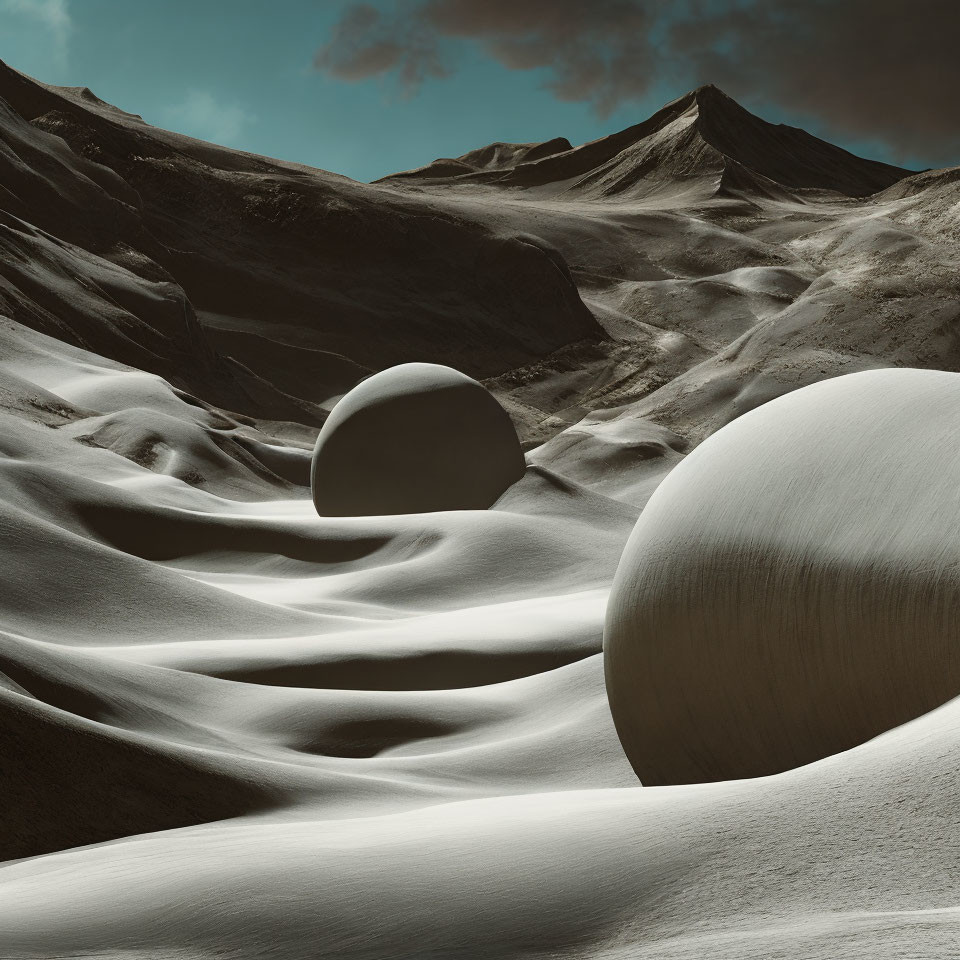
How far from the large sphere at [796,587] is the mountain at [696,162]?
68693mm

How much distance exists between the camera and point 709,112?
79562 mm

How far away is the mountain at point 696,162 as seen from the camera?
7400 cm

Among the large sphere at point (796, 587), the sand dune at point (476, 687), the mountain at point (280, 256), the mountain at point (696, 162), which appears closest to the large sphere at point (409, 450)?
the sand dune at point (476, 687)

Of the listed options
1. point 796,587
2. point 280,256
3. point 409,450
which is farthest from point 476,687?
point 280,256

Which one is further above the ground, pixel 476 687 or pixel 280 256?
pixel 280 256

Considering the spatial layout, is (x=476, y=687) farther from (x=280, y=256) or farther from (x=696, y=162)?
(x=696, y=162)

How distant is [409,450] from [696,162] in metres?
61.0

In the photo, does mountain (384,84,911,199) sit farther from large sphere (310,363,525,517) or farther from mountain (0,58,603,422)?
large sphere (310,363,525,517)

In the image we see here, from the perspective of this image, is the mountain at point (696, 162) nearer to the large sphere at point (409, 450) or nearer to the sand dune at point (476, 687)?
the sand dune at point (476, 687)

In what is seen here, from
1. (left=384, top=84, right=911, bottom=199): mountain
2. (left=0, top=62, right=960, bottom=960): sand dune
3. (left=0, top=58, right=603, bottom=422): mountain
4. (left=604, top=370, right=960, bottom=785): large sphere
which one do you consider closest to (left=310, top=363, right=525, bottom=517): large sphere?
(left=0, top=62, right=960, bottom=960): sand dune

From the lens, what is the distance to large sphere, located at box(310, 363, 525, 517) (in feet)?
54.1

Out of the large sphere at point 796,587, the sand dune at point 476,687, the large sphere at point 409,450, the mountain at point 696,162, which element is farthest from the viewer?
the mountain at point 696,162

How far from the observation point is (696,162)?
241ft

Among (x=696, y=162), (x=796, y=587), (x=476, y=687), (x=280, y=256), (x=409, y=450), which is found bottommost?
(x=796, y=587)
